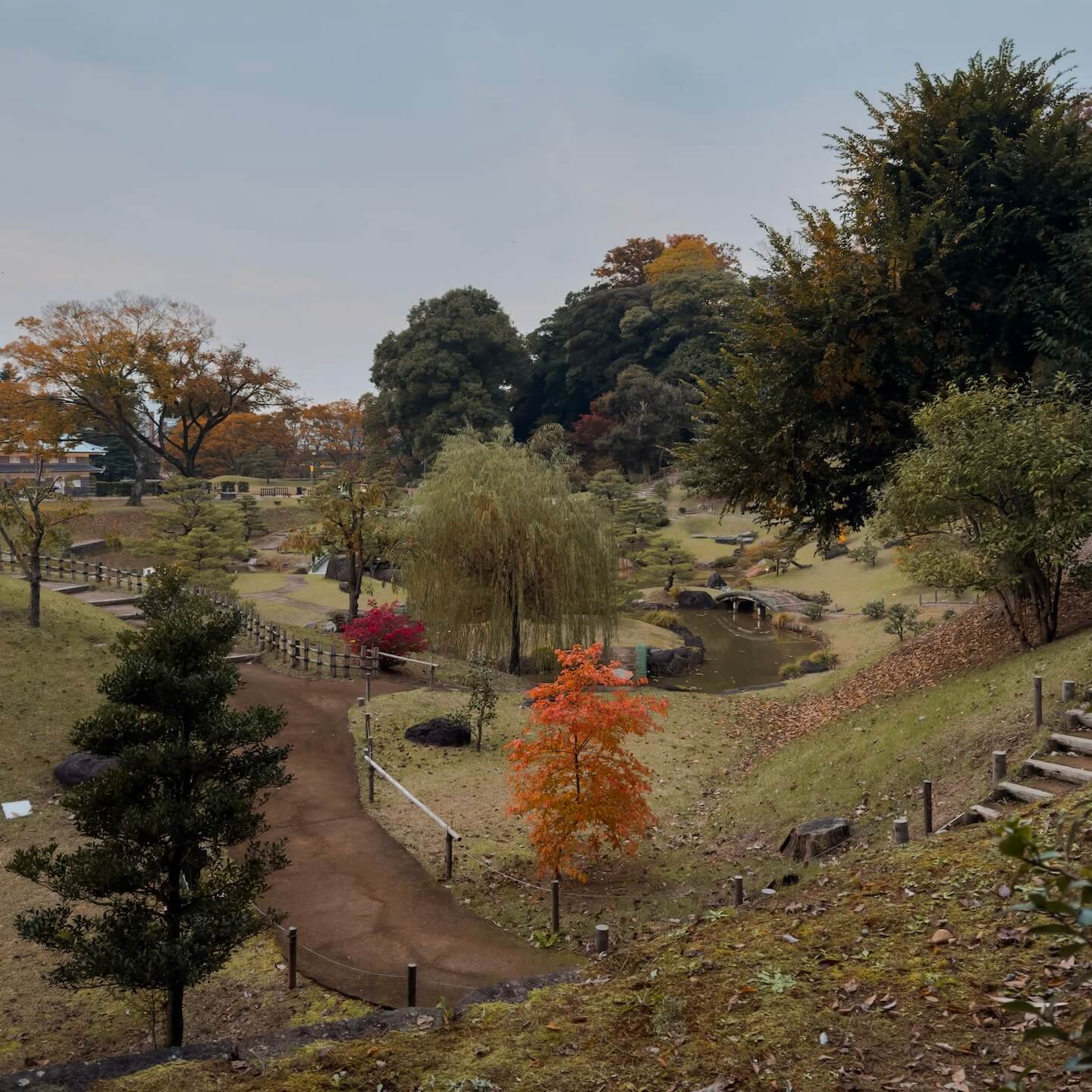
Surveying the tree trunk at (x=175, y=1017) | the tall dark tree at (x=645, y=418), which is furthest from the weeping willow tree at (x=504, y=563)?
the tall dark tree at (x=645, y=418)

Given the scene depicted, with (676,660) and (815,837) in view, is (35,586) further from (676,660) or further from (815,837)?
(815,837)

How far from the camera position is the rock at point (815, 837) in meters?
10.3

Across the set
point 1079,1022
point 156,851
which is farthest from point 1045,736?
point 156,851

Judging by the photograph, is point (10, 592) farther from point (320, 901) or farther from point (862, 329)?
point (862, 329)

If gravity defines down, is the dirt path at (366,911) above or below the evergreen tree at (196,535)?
below

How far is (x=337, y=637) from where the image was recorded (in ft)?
87.2

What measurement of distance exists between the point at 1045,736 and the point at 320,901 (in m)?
9.21

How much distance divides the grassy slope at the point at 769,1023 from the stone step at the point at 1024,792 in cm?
215

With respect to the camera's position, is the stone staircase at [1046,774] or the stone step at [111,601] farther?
the stone step at [111,601]

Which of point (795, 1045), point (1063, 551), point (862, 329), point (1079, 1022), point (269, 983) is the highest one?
point (862, 329)

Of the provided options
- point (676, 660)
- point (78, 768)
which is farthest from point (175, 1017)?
point (676, 660)

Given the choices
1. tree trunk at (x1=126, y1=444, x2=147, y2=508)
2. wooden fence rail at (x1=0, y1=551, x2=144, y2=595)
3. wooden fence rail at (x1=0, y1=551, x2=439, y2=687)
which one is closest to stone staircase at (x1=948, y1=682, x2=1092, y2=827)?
wooden fence rail at (x1=0, y1=551, x2=439, y2=687)

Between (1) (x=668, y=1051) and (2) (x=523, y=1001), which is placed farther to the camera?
(2) (x=523, y=1001)

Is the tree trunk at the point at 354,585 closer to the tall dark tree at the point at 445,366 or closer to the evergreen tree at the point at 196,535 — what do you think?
the evergreen tree at the point at 196,535
